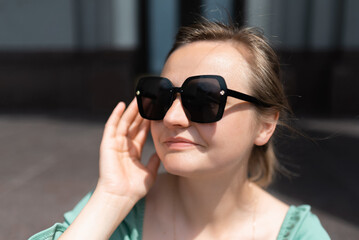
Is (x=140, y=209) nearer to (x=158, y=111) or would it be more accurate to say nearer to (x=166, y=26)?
(x=158, y=111)

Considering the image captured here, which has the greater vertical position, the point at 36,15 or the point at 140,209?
the point at 36,15

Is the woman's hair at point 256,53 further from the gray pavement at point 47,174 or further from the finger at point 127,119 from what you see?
the gray pavement at point 47,174

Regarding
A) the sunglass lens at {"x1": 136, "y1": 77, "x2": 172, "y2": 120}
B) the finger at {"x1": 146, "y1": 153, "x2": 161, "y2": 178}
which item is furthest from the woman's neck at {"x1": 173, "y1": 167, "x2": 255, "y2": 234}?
the sunglass lens at {"x1": 136, "y1": 77, "x2": 172, "y2": 120}

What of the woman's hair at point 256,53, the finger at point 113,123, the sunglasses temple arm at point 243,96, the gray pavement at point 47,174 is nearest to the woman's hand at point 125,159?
the finger at point 113,123

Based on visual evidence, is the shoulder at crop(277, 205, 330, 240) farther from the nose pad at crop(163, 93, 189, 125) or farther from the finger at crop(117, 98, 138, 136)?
the finger at crop(117, 98, 138, 136)

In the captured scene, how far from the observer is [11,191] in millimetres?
3738

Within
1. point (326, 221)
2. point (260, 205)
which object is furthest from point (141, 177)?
point (326, 221)

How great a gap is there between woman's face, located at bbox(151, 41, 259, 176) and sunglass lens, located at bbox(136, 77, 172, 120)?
0.03 metres

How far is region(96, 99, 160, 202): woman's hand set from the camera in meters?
1.59

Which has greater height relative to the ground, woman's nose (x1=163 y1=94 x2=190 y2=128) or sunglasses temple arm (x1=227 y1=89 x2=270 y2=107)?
sunglasses temple arm (x1=227 y1=89 x2=270 y2=107)

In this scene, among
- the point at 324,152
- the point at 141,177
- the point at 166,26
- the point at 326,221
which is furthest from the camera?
the point at 166,26

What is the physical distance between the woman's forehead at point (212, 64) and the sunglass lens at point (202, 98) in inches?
2.1

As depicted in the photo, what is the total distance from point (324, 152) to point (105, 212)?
4.24m

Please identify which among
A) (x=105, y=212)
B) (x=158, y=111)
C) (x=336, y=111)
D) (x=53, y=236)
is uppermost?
(x=158, y=111)
